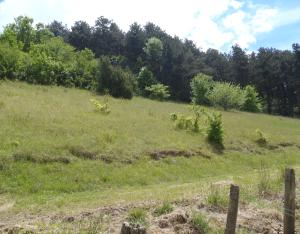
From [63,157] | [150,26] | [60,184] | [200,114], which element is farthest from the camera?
[150,26]

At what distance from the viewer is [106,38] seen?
90812 mm

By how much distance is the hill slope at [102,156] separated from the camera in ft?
49.3

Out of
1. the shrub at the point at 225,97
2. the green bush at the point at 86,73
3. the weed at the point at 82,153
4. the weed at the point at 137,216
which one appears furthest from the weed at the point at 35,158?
the shrub at the point at 225,97

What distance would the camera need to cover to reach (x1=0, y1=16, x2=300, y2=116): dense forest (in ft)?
155

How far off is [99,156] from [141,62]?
6568 cm

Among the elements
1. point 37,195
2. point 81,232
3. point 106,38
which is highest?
point 106,38

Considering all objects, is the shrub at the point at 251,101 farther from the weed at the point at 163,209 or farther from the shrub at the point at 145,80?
the weed at the point at 163,209

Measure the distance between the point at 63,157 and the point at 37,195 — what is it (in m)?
3.62

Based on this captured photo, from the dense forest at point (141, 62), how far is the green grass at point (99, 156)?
13.8 m

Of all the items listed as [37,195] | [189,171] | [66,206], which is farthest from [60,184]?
[189,171]

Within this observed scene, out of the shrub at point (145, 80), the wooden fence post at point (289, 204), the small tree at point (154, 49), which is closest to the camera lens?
the wooden fence post at point (289, 204)

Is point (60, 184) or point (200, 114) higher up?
point (200, 114)

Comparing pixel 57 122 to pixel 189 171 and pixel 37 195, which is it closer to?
pixel 189 171

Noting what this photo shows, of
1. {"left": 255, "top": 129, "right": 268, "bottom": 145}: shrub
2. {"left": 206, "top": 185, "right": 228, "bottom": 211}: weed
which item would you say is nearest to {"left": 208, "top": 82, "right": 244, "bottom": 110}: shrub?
{"left": 255, "top": 129, "right": 268, "bottom": 145}: shrub
